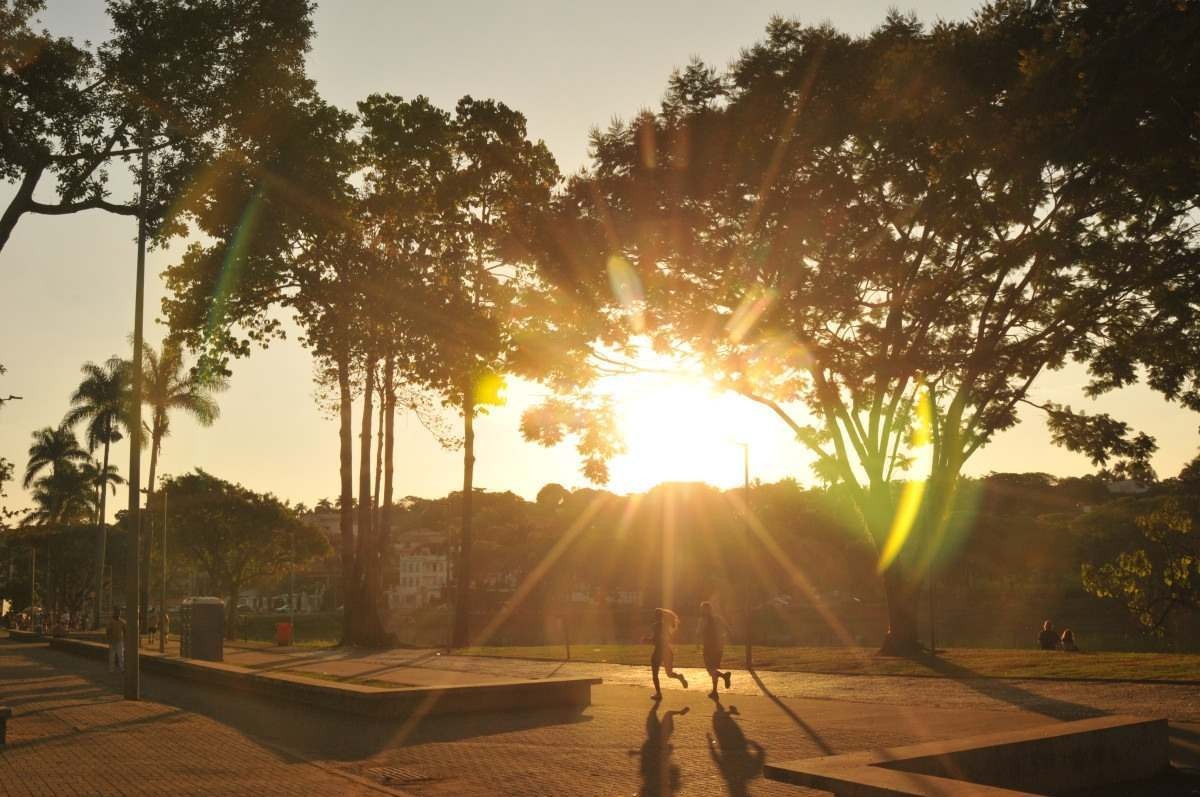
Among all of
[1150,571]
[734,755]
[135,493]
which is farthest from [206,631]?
[1150,571]

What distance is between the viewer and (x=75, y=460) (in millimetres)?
82188

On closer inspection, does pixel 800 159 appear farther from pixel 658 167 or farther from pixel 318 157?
pixel 318 157

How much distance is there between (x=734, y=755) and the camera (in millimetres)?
11836

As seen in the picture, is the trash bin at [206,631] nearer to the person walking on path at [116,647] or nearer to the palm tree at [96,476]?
the person walking on path at [116,647]

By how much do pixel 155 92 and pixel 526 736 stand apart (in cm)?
1079

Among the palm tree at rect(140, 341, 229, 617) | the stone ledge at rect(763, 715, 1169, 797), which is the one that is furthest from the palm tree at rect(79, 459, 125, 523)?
the stone ledge at rect(763, 715, 1169, 797)

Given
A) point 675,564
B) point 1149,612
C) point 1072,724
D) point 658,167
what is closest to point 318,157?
point 658,167

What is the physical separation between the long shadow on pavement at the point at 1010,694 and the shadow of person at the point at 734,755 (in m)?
4.19

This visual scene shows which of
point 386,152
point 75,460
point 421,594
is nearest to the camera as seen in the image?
point 386,152

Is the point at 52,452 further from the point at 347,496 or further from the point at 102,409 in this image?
the point at 347,496

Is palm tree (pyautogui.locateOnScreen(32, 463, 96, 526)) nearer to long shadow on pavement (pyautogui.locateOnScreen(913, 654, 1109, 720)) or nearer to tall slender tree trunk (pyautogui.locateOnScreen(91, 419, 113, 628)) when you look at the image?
tall slender tree trunk (pyautogui.locateOnScreen(91, 419, 113, 628))

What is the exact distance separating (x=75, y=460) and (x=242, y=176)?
240ft

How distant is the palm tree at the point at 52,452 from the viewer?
7969 cm

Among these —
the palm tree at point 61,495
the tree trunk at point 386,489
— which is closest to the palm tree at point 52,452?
the palm tree at point 61,495
